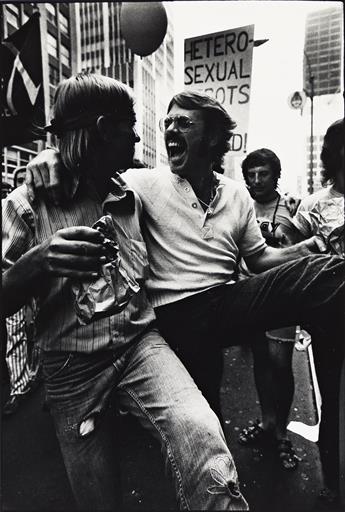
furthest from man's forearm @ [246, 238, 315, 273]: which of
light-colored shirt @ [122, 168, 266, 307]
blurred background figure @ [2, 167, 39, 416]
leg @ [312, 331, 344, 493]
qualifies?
blurred background figure @ [2, 167, 39, 416]

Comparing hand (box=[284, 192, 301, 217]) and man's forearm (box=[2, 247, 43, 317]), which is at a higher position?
hand (box=[284, 192, 301, 217])

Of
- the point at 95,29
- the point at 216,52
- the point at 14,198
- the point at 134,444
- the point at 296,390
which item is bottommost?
the point at 134,444

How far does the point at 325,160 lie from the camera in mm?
1713

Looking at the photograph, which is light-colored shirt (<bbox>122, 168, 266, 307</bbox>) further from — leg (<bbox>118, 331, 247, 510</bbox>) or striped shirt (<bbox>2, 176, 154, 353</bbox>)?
leg (<bbox>118, 331, 247, 510</bbox>)

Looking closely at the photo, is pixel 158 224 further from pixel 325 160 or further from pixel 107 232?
pixel 325 160

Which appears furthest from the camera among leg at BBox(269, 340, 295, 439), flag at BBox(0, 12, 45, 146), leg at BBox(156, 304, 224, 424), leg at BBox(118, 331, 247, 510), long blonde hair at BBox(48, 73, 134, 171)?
leg at BBox(269, 340, 295, 439)

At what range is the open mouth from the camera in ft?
5.57

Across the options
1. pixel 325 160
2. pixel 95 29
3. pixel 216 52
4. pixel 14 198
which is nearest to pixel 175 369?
pixel 14 198

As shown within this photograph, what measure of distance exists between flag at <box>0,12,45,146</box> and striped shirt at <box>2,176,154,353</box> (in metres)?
0.81

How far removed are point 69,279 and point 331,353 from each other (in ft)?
3.35

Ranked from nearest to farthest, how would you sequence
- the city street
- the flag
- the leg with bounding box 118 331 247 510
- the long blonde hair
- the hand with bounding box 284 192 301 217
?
the leg with bounding box 118 331 247 510 < the long blonde hair < the city street < the flag < the hand with bounding box 284 192 301 217

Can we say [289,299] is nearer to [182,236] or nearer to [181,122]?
[182,236]

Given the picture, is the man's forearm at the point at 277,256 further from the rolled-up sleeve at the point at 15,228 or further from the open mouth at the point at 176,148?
the rolled-up sleeve at the point at 15,228

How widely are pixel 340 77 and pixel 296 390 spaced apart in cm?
160
